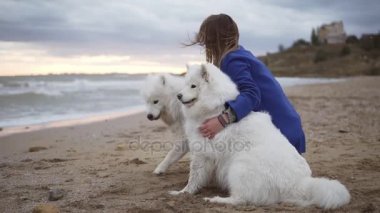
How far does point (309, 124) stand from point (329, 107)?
2914mm

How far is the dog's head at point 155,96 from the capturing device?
5.14 meters

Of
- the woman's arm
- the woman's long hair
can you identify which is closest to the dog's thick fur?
the woman's long hair

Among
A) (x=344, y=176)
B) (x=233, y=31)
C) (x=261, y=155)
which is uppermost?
(x=233, y=31)

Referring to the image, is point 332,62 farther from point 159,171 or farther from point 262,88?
point 262,88

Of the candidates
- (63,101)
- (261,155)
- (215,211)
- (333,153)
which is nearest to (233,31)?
(261,155)

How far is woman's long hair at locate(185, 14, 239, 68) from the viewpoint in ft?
13.2

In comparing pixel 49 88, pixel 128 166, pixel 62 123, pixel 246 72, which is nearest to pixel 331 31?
pixel 49 88

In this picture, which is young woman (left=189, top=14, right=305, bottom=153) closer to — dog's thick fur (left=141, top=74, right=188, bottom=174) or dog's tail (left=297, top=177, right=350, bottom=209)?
dog's tail (left=297, top=177, right=350, bottom=209)

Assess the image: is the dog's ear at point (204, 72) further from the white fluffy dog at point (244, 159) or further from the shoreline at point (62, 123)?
the shoreline at point (62, 123)

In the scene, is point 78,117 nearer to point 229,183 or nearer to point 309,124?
point 309,124

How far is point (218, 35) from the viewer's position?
405cm

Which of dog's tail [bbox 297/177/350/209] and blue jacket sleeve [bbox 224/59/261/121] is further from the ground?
blue jacket sleeve [bbox 224/59/261/121]

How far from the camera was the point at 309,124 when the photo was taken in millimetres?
8219

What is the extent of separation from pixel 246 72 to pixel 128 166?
214 cm
